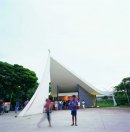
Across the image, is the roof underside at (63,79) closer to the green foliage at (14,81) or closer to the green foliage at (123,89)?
the green foliage at (14,81)

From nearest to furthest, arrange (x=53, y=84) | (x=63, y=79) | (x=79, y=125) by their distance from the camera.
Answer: (x=79, y=125) < (x=63, y=79) < (x=53, y=84)

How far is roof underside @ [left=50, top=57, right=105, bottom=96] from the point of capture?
27.0 metres

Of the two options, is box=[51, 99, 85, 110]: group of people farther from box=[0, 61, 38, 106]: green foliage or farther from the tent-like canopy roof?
box=[0, 61, 38, 106]: green foliage

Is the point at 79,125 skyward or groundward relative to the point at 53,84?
groundward

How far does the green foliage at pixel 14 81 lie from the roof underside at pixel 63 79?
5.11 m

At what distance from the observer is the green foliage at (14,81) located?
108ft

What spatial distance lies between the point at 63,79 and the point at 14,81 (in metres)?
8.73

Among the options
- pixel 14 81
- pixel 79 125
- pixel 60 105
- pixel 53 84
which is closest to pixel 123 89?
pixel 53 84

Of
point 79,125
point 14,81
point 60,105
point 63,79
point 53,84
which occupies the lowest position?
point 79,125

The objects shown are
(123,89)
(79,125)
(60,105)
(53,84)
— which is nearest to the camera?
(79,125)

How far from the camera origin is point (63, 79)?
30.0 metres

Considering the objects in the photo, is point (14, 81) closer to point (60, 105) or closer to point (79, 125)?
point (60, 105)

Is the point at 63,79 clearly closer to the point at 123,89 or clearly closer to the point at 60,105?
the point at 60,105

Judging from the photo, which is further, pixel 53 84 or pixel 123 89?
pixel 123 89
